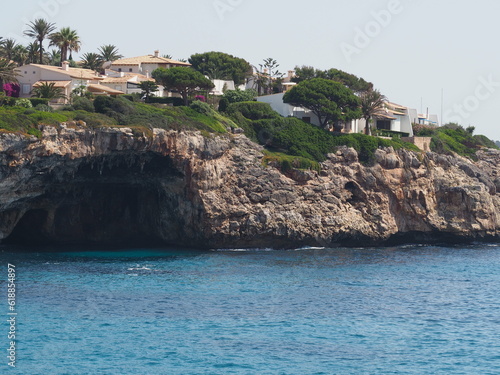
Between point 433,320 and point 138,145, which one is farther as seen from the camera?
point 138,145

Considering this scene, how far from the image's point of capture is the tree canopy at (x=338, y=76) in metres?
100

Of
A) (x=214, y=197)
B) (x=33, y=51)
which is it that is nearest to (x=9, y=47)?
(x=33, y=51)

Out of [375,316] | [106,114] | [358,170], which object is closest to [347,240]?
[358,170]

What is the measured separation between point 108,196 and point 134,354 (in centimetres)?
3791

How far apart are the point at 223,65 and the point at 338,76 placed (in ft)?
50.5

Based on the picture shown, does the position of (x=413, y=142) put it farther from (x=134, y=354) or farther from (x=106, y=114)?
(x=134, y=354)

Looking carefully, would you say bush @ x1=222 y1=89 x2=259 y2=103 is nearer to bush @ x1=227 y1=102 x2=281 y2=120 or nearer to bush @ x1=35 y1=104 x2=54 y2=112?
bush @ x1=227 y1=102 x2=281 y2=120

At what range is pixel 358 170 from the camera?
7544 centimetres

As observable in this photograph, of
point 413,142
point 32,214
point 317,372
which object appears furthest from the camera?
point 413,142

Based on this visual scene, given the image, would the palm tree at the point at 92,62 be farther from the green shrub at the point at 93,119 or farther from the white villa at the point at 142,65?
the green shrub at the point at 93,119

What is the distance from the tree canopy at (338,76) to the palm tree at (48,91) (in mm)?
34852

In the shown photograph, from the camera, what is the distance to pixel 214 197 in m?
67.3

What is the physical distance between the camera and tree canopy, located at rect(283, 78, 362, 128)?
8300 cm

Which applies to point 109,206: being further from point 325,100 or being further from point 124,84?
point 325,100
